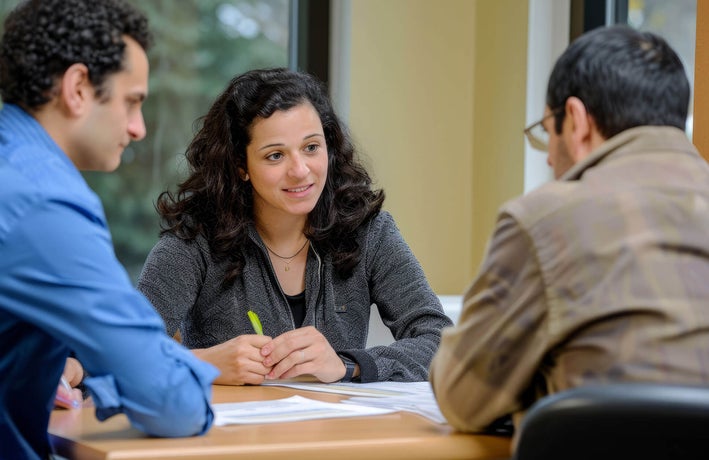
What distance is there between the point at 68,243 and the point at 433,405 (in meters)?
0.69

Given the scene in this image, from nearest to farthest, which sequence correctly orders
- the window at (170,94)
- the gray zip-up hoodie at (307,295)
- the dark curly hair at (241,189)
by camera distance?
the gray zip-up hoodie at (307,295), the dark curly hair at (241,189), the window at (170,94)

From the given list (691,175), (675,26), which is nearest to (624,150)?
(691,175)

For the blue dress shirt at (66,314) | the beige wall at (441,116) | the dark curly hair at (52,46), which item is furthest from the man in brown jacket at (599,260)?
the beige wall at (441,116)

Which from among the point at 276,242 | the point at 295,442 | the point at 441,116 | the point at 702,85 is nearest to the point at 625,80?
the point at 295,442

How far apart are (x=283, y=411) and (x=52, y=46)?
639mm

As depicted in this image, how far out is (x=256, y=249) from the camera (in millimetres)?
2451

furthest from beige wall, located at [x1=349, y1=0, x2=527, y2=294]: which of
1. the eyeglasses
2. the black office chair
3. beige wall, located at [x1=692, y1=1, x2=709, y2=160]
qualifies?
the black office chair

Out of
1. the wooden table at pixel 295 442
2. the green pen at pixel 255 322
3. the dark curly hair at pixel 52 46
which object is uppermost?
the dark curly hair at pixel 52 46

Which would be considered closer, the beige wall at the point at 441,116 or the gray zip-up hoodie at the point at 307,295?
the gray zip-up hoodie at the point at 307,295

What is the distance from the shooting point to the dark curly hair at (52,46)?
1.31 meters

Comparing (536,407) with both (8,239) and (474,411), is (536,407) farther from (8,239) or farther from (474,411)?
(8,239)

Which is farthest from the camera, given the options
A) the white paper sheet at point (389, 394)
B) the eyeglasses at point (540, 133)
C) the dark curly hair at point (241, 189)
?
the dark curly hair at point (241, 189)

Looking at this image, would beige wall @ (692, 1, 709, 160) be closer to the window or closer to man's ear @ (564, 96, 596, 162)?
man's ear @ (564, 96, 596, 162)

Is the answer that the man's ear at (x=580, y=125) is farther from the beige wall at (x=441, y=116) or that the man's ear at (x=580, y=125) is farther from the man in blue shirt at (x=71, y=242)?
the beige wall at (x=441, y=116)
